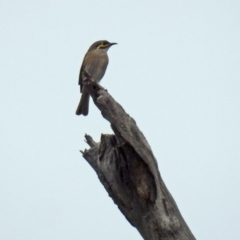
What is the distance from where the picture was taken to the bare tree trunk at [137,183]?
5363 mm

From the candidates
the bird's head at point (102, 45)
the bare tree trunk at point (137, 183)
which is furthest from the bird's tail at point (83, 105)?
the bare tree trunk at point (137, 183)

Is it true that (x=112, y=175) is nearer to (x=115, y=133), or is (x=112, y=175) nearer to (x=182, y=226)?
(x=115, y=133)

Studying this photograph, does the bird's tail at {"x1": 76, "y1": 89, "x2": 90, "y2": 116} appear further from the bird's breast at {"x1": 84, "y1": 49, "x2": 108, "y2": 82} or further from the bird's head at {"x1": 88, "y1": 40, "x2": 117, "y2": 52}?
the bird's head at {"x1": 88, "y1": 40, "x2": 117, "y2": 52}

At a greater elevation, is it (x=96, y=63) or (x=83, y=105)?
(x=96, y=63)

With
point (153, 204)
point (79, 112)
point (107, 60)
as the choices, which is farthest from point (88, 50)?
point (153, 204)

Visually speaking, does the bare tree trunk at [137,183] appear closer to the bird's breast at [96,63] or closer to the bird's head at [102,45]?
the bird's breast at [96,63]

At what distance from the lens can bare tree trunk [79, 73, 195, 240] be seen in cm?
536

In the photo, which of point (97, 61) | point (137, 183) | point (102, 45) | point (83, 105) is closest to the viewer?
point (137, 183)

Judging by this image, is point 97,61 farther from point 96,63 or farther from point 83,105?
point 83,105

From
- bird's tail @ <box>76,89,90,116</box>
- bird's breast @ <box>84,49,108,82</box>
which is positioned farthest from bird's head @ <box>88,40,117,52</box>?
bird's tail @ <box>76,89,90,116</box>

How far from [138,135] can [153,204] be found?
668 millimetres

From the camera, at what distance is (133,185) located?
5477mm

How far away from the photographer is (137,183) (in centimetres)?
546

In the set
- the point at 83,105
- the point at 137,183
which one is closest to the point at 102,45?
the point at 83,105
